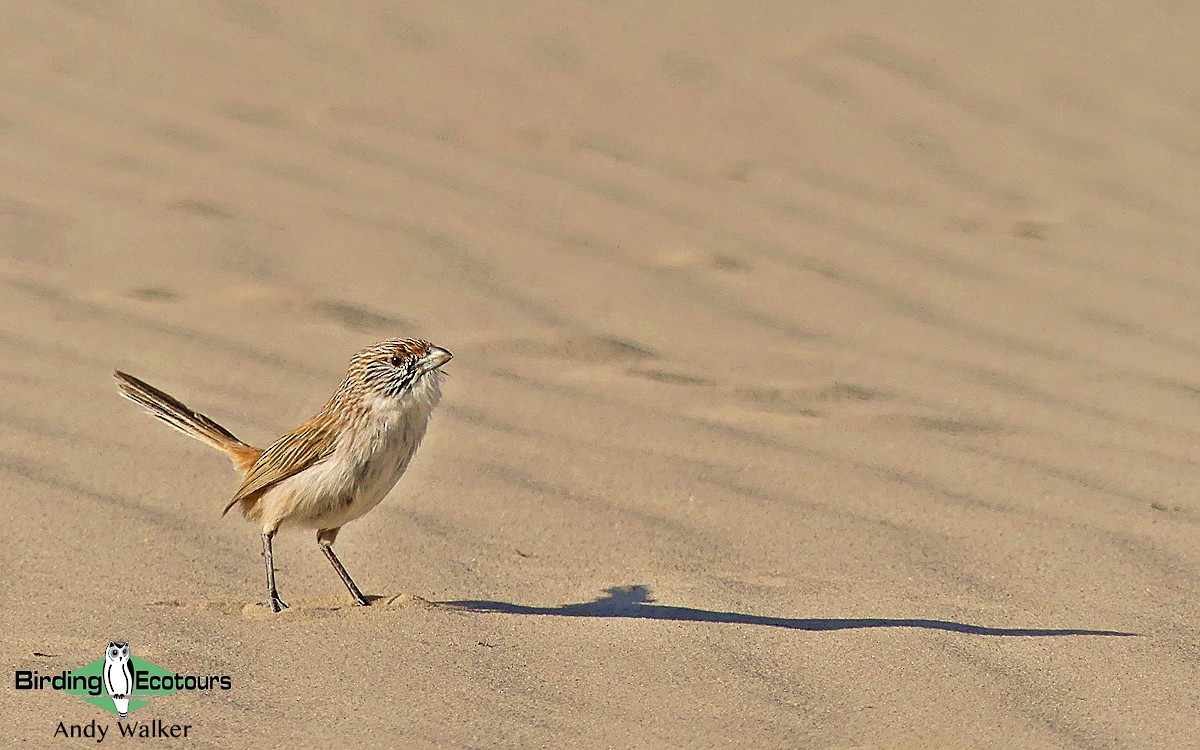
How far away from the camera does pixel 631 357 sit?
6.42m

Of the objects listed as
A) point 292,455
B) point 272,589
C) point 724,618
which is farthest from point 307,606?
point 724,618

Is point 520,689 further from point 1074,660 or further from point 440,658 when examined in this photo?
point 1074,660

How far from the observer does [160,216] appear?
7.18 m

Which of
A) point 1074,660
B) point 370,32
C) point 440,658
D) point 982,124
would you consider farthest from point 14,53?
point 1074,660

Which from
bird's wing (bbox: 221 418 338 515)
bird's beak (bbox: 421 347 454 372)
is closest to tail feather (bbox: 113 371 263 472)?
bird's wing (bbox: 221 418 338 515)

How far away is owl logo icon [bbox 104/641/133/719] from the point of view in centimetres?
324

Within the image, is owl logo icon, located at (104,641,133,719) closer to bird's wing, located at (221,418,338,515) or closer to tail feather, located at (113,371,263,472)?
bird's wing, located at (221,418,338,515)

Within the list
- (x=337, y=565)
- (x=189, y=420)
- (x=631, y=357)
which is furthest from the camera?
(x=631, y=357)

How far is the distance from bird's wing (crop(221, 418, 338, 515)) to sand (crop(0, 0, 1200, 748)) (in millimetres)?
310

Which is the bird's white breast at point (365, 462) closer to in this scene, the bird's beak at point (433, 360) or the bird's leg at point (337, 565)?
the bird's beak at point (433, 360)

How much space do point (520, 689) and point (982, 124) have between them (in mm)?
6219

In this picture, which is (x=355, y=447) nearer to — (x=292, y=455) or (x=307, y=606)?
(x=292, y=455)

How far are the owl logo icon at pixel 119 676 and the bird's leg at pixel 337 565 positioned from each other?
27.1 inches

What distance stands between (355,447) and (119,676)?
2.93 ft
